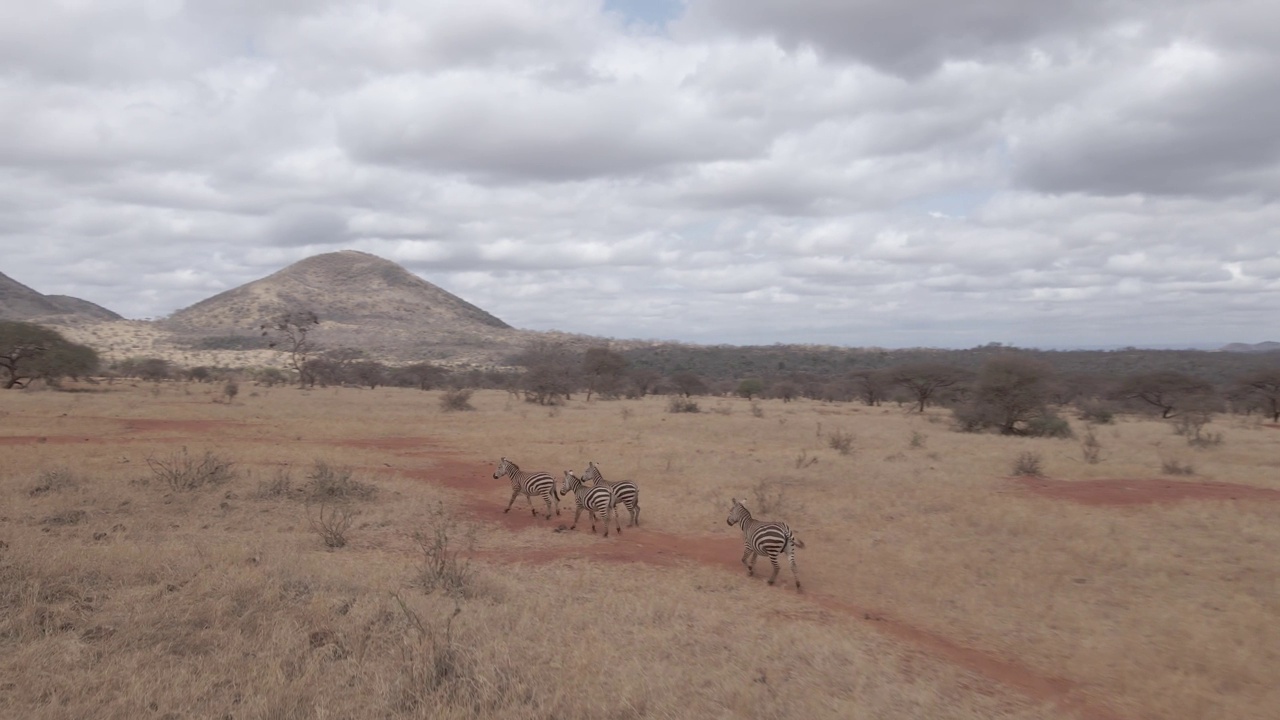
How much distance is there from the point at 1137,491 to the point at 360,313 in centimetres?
12690

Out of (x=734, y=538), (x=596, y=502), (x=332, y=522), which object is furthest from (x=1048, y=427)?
(x=332, y=522)

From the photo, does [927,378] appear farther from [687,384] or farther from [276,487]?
[276,487]

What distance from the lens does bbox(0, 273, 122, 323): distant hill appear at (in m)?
109

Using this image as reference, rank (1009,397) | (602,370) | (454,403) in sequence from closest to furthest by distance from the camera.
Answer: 1. (1009,397)
2. (454,403)
3. (602,370)

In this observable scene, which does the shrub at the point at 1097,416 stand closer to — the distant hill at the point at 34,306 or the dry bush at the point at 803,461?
the dry bush at the point at 803,461

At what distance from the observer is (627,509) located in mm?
14781

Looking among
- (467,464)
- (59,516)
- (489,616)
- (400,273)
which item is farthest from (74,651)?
(400,273)

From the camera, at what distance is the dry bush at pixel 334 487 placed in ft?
46.4

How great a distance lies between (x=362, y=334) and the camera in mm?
114812

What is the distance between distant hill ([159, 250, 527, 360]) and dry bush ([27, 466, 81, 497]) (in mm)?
85258

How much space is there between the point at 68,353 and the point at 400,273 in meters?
115

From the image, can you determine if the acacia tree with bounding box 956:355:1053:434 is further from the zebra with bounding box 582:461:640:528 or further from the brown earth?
the zebra with bounding box 582:461:640:528

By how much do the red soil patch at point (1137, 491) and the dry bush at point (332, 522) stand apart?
1383 cm

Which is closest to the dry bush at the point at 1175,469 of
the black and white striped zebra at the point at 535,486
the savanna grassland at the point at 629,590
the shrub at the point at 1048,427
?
the savanna grassland at the point at 629,590
